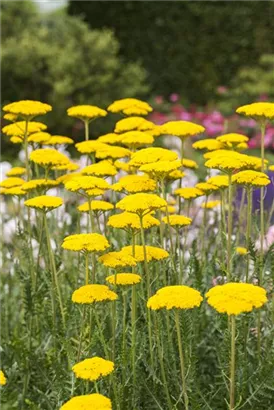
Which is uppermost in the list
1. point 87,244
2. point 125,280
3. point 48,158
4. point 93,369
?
point 48,158

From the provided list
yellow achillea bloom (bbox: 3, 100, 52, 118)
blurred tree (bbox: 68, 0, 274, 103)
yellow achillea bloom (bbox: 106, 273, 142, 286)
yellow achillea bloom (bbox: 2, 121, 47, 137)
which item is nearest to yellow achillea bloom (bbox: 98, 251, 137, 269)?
yellow achillea bloom (bbox: 106, 273, 142, 286)

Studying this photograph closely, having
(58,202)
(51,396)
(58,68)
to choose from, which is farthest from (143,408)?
(58,68)

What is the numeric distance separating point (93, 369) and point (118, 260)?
38cm

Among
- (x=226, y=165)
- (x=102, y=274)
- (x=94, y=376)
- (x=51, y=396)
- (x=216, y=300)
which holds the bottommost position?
(x=51, y=396)

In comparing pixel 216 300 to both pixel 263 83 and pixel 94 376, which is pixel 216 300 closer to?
pixel 94 376

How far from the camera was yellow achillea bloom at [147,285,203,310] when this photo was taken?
2.09 m

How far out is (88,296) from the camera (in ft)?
7.62

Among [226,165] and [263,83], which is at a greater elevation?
[226,165]

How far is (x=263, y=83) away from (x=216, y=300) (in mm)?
10257

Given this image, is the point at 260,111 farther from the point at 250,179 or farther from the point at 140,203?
the point at 140,203

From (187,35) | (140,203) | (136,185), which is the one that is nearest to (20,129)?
(136,185)

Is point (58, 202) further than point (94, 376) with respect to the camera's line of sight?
Yes

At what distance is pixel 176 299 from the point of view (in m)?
2.10

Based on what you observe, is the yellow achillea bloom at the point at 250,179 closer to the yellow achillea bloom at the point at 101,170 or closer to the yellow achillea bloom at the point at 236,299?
the yellow achillea bloom at the point at 101,170
